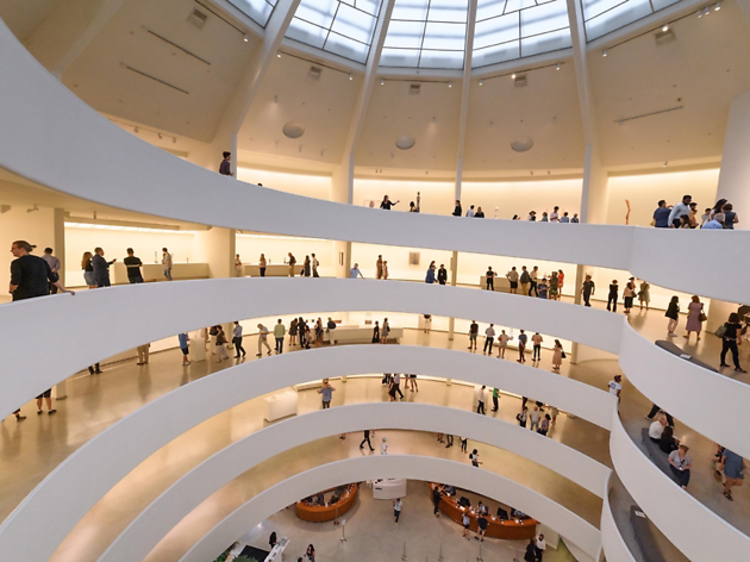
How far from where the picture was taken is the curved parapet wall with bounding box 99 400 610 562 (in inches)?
347

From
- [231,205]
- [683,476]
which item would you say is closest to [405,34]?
[231,205]

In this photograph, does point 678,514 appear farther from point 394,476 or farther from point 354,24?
point 354,24

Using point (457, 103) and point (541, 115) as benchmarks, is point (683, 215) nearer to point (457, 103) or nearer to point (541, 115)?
point (541, 115)

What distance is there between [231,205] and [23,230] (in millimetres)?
5213

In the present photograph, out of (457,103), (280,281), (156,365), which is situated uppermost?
(457,103)

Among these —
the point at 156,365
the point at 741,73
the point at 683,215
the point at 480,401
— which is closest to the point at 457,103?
the point at 741,73

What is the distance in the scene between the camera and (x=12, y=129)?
436 centimetres

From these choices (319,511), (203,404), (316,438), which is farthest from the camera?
(319,511)

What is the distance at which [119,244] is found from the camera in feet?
50.8

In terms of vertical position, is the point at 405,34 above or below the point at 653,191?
above

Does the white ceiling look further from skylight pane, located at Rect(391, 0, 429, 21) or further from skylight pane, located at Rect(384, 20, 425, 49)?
skylight pane, located at Rect(391, 0, 429, 21)

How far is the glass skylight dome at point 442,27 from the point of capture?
14.3m

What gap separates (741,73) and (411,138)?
12.0m

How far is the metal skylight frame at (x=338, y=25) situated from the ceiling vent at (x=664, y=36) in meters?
10.0
